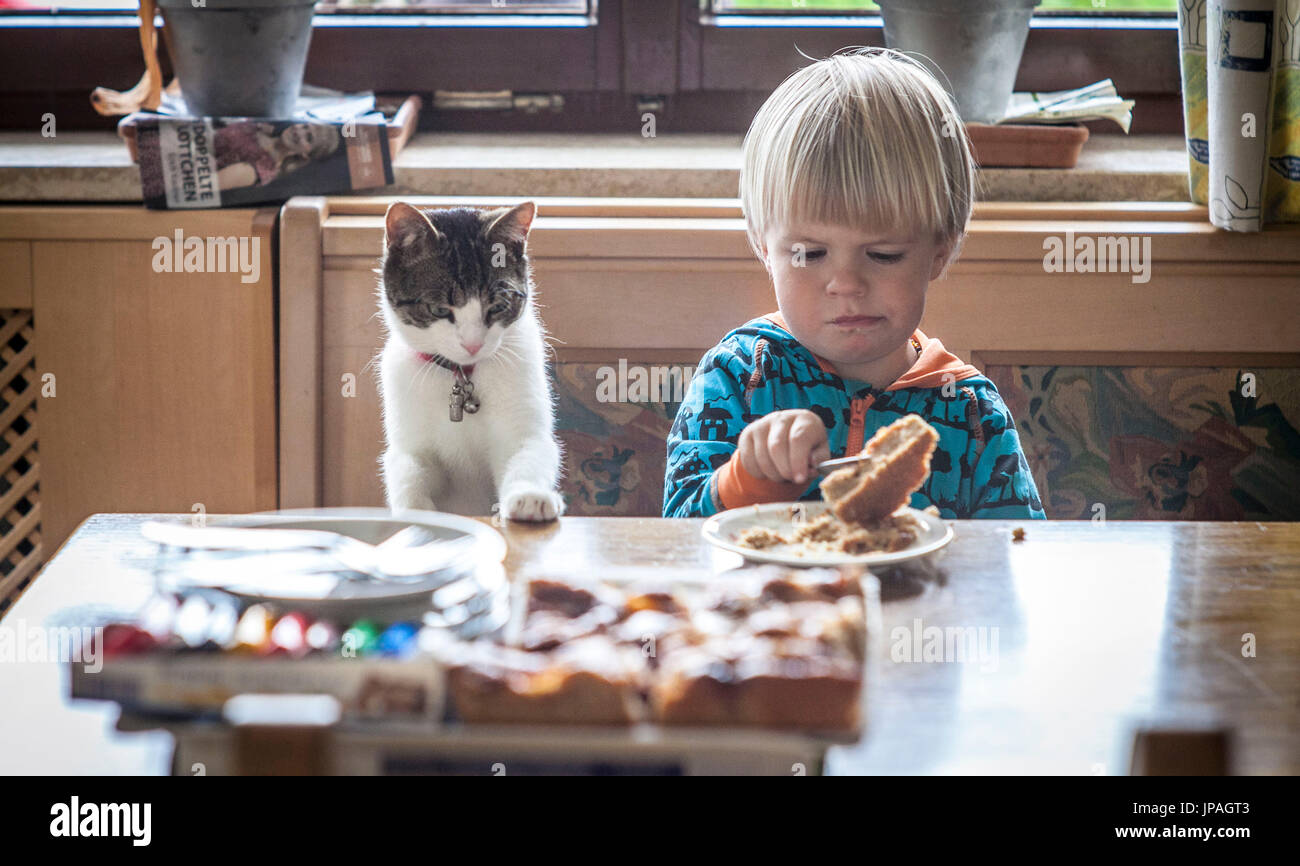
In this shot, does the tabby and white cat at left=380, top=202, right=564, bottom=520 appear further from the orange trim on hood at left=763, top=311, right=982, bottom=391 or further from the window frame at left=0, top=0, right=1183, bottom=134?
the window frame at left=0, top=0, right=1183, bottom=134

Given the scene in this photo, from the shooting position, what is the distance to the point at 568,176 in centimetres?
185

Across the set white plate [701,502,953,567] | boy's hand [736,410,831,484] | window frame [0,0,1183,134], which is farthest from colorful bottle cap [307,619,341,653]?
window frame [0,0,1183,134]

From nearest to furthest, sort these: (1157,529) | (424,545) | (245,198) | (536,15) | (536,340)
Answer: (424,545) < (1157,529) < (536,340) < (245,198) < (536,15)

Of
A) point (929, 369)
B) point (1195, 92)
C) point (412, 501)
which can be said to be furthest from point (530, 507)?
point (1195, 92)

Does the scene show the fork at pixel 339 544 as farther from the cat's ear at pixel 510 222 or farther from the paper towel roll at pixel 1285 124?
the paper towel roll at pixel 1285 124

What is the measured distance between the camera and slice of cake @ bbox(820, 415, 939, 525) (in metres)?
0.89

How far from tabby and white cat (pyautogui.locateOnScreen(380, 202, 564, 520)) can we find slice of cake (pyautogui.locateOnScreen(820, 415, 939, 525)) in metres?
0.48

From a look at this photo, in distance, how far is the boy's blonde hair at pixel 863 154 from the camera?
1.24 meters

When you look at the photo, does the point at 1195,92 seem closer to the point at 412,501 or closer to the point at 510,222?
the point at 510,222
